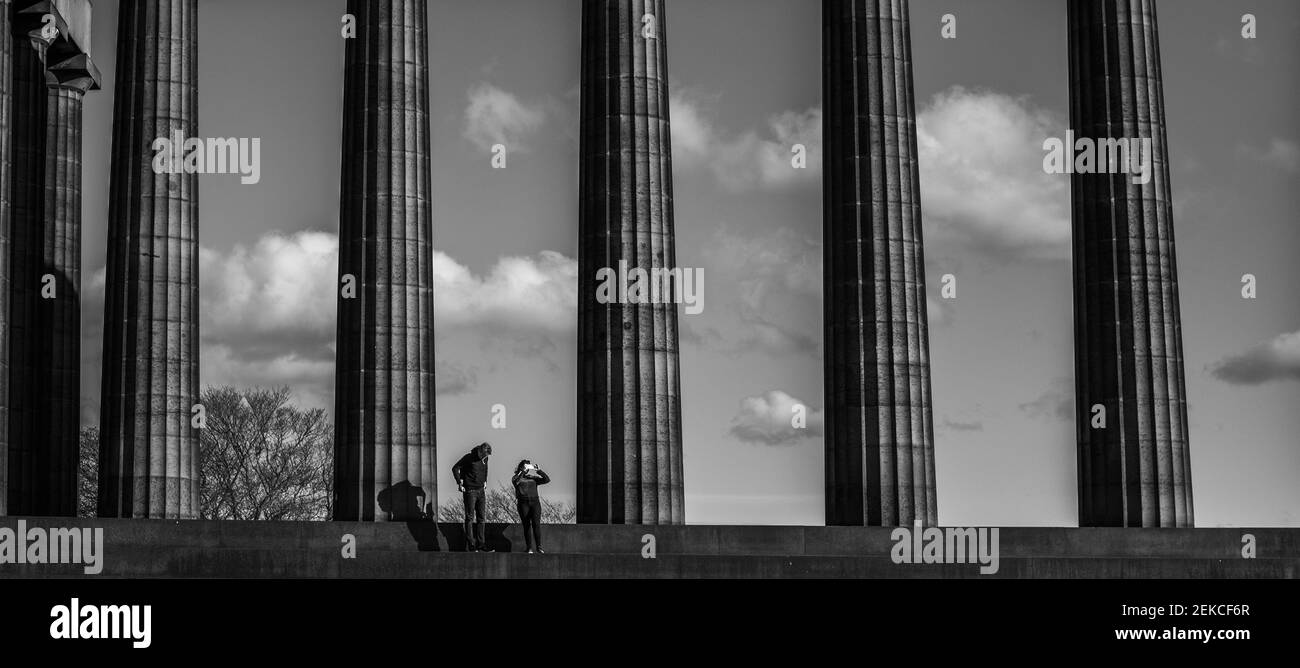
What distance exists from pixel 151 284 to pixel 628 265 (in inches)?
752

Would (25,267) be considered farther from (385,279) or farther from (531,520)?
(531,520)

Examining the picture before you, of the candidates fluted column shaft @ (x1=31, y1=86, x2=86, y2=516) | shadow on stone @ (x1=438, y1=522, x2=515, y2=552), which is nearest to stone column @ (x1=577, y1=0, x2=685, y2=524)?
shadow on stone @ (x1=438, y1=522, x2=515, y2=552)

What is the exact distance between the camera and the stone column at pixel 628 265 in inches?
2940

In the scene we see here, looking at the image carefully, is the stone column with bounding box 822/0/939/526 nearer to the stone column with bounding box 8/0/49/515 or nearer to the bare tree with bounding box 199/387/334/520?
the stone column with bounding box 8/0/49/515

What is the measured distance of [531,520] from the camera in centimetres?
6431

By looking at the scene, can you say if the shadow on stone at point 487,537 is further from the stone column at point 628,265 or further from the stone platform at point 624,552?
the stone column at point 628,265

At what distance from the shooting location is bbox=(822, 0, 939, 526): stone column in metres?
76.9

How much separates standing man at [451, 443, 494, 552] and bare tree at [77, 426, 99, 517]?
74.7 metres

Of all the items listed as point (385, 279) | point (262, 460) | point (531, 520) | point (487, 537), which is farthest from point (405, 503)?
point (262, 460)

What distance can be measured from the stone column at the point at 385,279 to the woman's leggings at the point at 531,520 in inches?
382

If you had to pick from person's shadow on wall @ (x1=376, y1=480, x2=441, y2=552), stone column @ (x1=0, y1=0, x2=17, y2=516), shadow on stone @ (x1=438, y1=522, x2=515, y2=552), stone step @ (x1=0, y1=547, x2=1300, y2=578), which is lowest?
stone step @ (x1=0, y1=547, x2=1300, y2=578)

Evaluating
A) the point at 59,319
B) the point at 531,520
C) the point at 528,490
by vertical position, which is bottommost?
the point at 531,520
